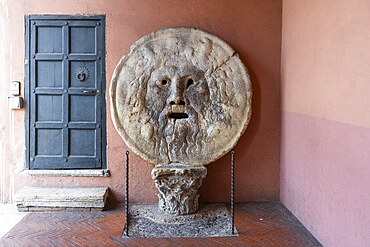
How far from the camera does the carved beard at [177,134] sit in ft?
17.1

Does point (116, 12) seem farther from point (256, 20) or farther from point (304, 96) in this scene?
point (304, 96)

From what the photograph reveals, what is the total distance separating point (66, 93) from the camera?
5.50 metres

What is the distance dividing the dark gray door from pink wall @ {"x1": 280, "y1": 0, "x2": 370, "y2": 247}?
2585 millimetres

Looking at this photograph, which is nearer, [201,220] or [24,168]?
[201,220]

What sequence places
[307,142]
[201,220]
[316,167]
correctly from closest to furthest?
[316,167]
[307,142]
[201,220]

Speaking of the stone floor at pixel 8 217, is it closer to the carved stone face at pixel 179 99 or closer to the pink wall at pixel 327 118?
the carved stone face at pixel 179 99

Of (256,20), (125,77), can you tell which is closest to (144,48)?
(125,77)

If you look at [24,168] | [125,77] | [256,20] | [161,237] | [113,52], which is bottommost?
[161,237]

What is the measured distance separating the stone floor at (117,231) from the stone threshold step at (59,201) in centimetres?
8

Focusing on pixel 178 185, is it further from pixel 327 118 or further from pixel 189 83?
pixel 327 118

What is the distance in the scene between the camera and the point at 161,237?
14.6 ft

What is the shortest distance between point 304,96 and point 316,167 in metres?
0.89

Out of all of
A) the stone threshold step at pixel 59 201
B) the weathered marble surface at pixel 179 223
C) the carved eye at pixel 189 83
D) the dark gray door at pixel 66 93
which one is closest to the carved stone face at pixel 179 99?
the carved eye at pixel 189 83

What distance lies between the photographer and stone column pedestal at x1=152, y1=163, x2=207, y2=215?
191 inches
